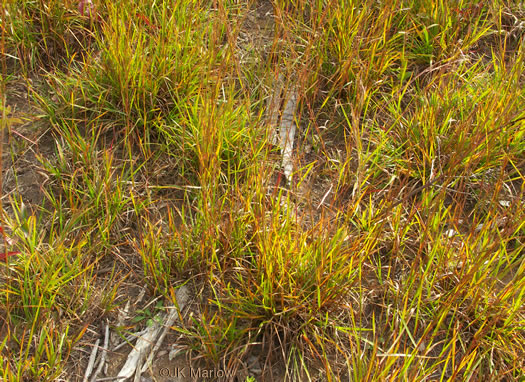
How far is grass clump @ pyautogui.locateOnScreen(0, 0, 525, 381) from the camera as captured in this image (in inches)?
66.8

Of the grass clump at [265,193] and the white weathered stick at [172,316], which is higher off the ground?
the grass clump at [265,193]

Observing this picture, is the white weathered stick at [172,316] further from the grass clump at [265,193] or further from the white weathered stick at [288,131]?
the white weathered stick at [288,131]

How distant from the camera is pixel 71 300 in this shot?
1.74 meters

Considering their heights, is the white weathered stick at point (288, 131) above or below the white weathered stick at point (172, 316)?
above

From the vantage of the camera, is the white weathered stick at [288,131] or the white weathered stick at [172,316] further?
the white weathered stick at [288,131]

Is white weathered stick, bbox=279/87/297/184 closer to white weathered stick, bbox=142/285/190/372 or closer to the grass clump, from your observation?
the grass clump

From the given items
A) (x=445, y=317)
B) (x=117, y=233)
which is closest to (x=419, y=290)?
(x=445, y=317)

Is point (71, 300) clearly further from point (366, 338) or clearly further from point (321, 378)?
point (366, 338)

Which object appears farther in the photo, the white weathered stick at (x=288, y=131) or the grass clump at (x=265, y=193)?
the white weathered stick at (x=288, y=131)

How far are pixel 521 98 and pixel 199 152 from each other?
1495 millimetres

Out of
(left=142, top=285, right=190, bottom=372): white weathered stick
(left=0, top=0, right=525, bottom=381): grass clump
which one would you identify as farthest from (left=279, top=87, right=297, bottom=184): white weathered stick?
(left=142, top=285, right=190, bottom=372): white weathered stick

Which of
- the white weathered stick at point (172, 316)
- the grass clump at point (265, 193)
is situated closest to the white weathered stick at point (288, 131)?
the grass clump at point (265, 193)

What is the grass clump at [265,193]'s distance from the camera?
1696mm

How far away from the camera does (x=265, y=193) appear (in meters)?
1.83
